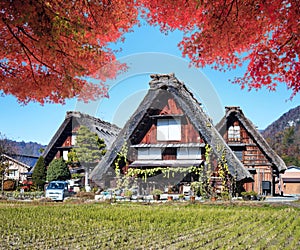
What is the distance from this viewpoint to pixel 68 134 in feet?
81.8

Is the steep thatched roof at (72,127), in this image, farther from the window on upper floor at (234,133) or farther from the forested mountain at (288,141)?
the forested mountain at (288,141)

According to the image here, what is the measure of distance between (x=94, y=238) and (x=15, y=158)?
2705 centimetres

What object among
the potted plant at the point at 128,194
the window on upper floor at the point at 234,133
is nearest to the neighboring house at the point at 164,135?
the potted plant at the point at 128,194

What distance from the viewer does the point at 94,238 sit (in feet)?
18.9

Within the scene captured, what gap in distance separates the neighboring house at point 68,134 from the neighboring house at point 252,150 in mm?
7599

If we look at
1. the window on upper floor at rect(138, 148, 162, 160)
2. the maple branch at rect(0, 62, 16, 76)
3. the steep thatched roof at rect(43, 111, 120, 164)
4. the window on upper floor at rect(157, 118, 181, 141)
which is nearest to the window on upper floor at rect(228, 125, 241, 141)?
the window on upper floor at rect(157, 118, 181, 141)

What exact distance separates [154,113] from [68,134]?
9.32 m

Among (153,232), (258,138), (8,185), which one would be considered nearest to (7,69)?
(153,232)

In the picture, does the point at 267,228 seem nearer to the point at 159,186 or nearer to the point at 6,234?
the point at 6,234

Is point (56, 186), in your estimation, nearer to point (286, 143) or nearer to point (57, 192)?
point (57, 192)

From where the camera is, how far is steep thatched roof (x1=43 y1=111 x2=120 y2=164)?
76.0ft

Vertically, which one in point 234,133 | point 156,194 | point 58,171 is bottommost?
point 156,194

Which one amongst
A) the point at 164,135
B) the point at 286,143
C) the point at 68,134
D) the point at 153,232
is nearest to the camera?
the point at 153,232

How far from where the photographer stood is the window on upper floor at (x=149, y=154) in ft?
57.7
